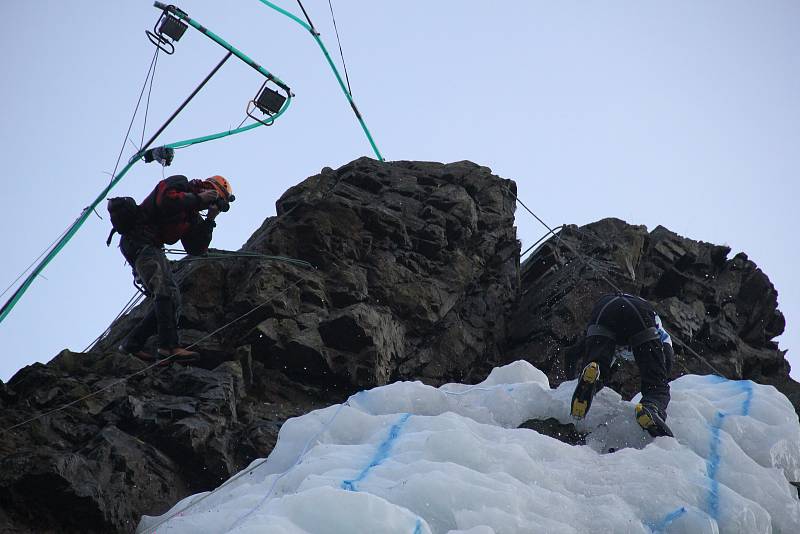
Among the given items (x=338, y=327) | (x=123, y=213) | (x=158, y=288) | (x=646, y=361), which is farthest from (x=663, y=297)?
(x=123, y=213)

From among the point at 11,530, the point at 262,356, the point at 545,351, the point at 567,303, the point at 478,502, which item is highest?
the point at 567,303

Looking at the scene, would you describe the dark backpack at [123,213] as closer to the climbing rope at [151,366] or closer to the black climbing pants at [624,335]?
the climbing rope at [151,366]

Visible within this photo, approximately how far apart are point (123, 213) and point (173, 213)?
0.58 m

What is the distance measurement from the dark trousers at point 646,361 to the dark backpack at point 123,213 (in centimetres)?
559

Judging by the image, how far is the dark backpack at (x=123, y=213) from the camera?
10812 millimetres

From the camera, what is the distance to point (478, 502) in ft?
20.4

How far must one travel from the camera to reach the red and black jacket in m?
10.9

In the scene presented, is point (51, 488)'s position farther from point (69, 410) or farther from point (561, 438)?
point (561, 438)

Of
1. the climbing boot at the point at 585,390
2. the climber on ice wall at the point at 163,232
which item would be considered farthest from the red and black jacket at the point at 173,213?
the climbing boot at the point at 585,390

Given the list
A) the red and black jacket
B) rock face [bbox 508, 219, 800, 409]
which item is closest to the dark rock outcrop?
rock face [bbox 508, 219, 800, 409]

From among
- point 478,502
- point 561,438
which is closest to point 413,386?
point 561,438

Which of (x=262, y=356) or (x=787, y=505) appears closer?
(x=787, y=505)

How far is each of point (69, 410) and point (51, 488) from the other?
1.63 metres

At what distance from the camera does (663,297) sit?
13984mm
